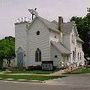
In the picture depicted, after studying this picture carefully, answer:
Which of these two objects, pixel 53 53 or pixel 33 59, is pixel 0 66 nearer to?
pixel 33 59

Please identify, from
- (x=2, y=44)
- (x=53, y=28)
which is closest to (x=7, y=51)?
(x=2, y=44)

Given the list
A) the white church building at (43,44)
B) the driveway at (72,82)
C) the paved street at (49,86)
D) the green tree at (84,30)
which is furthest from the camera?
the green tree at (84,30)

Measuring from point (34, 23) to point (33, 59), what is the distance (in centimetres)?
574

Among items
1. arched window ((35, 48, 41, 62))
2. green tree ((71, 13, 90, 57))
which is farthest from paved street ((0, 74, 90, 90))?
green tree ((71, 13, 90, 57))

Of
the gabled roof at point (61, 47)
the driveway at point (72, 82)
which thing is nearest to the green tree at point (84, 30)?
the gabled roof at point (61, 47)

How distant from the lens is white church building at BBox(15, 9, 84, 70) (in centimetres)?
5222

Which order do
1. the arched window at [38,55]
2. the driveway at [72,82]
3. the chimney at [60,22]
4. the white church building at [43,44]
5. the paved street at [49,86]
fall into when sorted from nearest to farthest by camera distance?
the paved street at [49,86] < the driveway at [72,82] < the white church building at [43,44] < the arched window at [38,55] < the chimney at [60,22]

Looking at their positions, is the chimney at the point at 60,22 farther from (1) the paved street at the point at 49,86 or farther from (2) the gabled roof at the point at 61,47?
(1) the paved street at the point at 49,86

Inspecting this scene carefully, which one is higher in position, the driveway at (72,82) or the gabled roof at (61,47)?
the gabled roof at (61,47)

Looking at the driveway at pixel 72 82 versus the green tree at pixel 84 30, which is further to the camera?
the green tree at pixel 84 30

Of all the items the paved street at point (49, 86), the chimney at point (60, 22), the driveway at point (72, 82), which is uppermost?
the chimney at point (60, 22)

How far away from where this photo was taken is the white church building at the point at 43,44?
5222 cm

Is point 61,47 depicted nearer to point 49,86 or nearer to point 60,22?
point 60,22

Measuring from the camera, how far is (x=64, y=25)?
60.0 m
